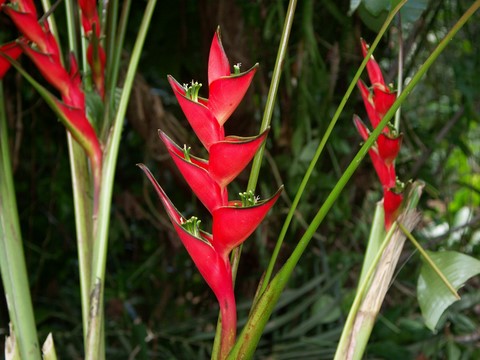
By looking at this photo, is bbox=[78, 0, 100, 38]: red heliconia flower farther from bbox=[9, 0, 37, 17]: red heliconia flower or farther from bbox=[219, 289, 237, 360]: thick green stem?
bbox=[219, 289, 237, 360]: thick green stem

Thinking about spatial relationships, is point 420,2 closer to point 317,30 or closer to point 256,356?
point 317,30

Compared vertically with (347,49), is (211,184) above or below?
above

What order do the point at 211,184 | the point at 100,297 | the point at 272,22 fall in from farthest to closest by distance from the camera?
the point at 272,22 < the point at 100,297 < the point at 211,184

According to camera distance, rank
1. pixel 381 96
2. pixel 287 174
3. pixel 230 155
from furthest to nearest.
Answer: pixel 287 174, pixel 381 96, pixel 230 155

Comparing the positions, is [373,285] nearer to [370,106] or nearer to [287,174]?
[370,106]

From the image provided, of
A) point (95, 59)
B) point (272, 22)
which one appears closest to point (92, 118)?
point (95, 59)

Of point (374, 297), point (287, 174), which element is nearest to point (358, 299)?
point (374, 297)
